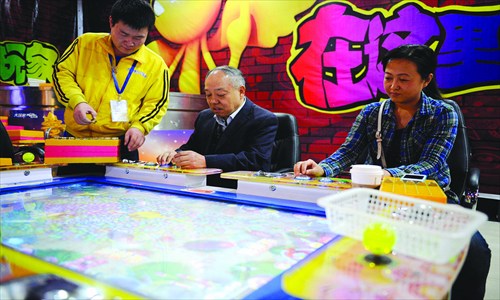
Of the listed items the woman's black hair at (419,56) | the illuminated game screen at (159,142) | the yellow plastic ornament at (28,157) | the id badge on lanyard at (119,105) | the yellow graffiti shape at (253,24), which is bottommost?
the illuminated game screen at (159,142)

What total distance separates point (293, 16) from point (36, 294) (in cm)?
393

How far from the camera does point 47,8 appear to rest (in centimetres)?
520

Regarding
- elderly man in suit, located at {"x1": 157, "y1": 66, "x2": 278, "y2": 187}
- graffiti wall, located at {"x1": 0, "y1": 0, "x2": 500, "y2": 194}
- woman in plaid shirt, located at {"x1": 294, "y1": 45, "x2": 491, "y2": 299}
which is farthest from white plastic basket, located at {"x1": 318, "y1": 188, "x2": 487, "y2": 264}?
graffiti wall, located at {"x1": 0, "y1": 0, "x2": 500, "y2": 194}

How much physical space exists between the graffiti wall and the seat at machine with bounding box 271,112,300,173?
1.39 meters

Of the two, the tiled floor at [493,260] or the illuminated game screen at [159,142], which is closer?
the tiled floor at [493,260]

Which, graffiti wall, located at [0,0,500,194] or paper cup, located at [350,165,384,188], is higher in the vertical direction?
graffiti wall, located at [0,0,500,194]

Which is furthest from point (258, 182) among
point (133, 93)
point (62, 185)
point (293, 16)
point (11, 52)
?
point (11, 52)

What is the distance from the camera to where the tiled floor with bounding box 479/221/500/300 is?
2.15 meters

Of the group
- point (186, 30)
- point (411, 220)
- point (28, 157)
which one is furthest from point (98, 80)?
point (186, 30)

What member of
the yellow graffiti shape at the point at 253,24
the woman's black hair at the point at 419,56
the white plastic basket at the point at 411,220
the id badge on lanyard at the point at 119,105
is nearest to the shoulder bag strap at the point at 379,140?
the woman's black hair at the point at 419,56

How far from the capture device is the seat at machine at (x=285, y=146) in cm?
262

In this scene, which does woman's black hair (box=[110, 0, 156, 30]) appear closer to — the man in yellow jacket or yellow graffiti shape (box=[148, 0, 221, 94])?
the man in yellow jacket

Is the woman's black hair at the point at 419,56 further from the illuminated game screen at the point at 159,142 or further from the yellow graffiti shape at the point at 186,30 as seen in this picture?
the yellow graffiti shape at the point at 186,30

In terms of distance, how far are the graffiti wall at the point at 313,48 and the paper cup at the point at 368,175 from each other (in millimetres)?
2599
